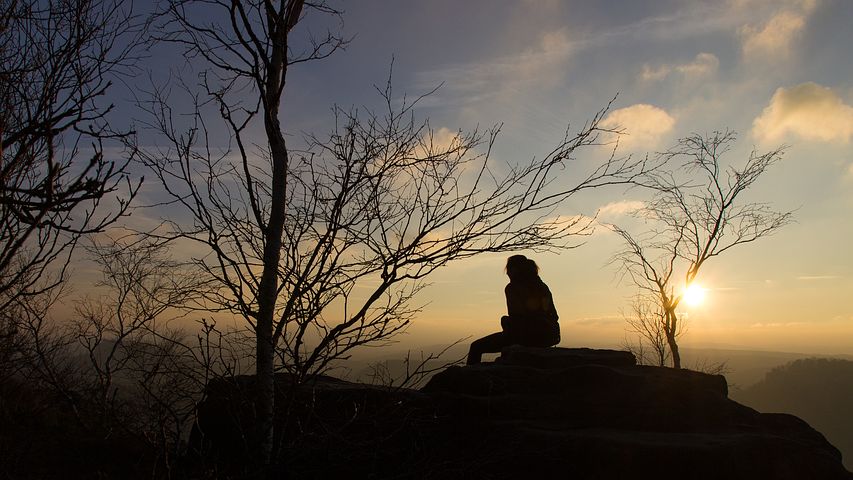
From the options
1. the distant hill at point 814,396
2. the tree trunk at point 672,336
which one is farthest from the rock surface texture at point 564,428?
the distant hill at point 814,396

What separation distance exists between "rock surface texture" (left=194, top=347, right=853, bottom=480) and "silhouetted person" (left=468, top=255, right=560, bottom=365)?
1277 millimetres

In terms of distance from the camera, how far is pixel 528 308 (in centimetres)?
955

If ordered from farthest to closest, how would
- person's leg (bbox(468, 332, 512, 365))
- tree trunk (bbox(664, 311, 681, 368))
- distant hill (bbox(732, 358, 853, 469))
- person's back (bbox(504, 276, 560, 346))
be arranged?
distant hill (bbox(732, 358, 853, 469))
tree trunk (bbox(664, 311, 681, 368))
person's leg (bbox(468, 332, 512, 365))
person's back (bbox(504, 276, 560, 346))

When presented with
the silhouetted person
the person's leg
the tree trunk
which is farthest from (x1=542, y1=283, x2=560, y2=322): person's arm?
the tree trunk

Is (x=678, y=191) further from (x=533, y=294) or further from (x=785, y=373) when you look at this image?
(x=785, y=373)

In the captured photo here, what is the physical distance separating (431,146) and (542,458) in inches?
149

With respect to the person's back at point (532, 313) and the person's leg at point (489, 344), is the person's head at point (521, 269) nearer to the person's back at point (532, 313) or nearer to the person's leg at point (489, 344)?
the person's back at point (532, 313)

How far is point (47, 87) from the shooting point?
327cm

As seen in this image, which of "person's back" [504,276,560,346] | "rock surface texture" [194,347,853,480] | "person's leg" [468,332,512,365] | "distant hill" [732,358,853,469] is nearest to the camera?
"rock surface texture" [194,347,853,480]

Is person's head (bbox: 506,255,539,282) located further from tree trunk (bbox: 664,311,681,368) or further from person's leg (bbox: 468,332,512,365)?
tree trunk (bbox: 664,311,681,368)

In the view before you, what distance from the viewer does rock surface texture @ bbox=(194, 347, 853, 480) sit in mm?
5148

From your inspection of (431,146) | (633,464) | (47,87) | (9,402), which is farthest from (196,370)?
(9,402)

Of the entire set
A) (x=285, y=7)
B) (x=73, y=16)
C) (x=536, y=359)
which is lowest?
(x=536, y=359)

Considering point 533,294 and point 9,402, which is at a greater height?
point 533,294
